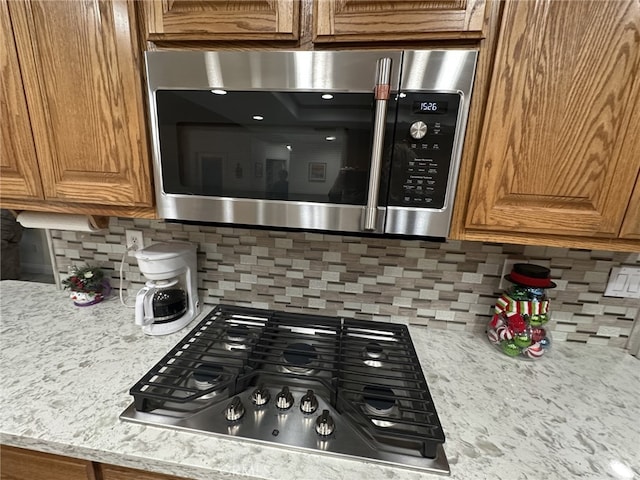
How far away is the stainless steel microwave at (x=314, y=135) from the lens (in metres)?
0.68

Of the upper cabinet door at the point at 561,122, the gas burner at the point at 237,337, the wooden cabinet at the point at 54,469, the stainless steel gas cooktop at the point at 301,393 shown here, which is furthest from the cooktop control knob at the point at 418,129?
the wooden cabinet at the point at 54,469

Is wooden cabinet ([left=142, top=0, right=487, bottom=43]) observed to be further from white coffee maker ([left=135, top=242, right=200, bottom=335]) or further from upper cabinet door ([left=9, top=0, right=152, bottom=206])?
white coffee maker ([left=135, top=242, right=200, bottom=335])

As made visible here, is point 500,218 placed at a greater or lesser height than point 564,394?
greater

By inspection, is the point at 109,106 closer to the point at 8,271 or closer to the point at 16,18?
the point at 16,18

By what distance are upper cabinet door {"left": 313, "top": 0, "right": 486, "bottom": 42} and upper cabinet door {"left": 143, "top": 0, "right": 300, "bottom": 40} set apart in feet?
0.22

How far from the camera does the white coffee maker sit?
961 mm

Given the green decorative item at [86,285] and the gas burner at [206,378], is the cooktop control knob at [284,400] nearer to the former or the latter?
the gas burner at [206,378]

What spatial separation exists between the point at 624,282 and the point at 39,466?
1.66 metres

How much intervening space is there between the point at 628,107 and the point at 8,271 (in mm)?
2392

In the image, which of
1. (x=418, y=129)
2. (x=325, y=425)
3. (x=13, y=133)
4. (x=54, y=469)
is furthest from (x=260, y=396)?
(x=13, y=133)

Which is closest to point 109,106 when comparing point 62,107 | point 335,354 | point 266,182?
point 62,107

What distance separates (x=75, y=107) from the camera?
2.67 feet

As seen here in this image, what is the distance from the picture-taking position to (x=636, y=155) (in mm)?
655

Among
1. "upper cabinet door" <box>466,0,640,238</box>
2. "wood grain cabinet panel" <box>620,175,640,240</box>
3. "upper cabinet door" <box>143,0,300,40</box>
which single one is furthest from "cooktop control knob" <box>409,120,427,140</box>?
"wood grain cabinet panel" <box>620,175,640,240</box>
